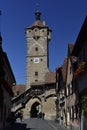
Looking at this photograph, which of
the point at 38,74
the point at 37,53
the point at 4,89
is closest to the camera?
the point at 4,89

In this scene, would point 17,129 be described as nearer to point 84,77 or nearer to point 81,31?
point 84,77

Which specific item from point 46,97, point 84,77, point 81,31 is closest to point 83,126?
point 84,77

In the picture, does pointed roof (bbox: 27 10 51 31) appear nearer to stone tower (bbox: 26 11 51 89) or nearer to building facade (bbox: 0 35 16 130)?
stone tower (bbox: 26 11 51 89)

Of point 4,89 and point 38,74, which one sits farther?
point 38,74

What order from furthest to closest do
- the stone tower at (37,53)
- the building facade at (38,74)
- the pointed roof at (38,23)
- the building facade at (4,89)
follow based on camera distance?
the pointed roof at (38,23) → the stone tower at (37,53) → the building facade at (38,74) → the building facade at (4,89)

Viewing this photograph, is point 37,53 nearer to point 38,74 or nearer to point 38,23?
point 38,74

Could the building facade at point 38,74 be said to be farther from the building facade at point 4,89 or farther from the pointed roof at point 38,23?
the building facade at point 4,89

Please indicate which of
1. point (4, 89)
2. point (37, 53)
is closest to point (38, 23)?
point (37, 53)

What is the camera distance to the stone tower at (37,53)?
99412mm

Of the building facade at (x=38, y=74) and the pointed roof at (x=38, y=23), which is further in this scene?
the pointed roof at (x=38, y=23)

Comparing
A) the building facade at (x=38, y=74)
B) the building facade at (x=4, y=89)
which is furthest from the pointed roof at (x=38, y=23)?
the building facade at (x=4, y=89)

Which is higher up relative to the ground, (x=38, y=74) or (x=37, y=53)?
(x=37, y=53)

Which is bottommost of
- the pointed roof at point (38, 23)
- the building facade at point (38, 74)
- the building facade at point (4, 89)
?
the building facade at point (4, 89)

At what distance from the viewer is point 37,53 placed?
102 m
